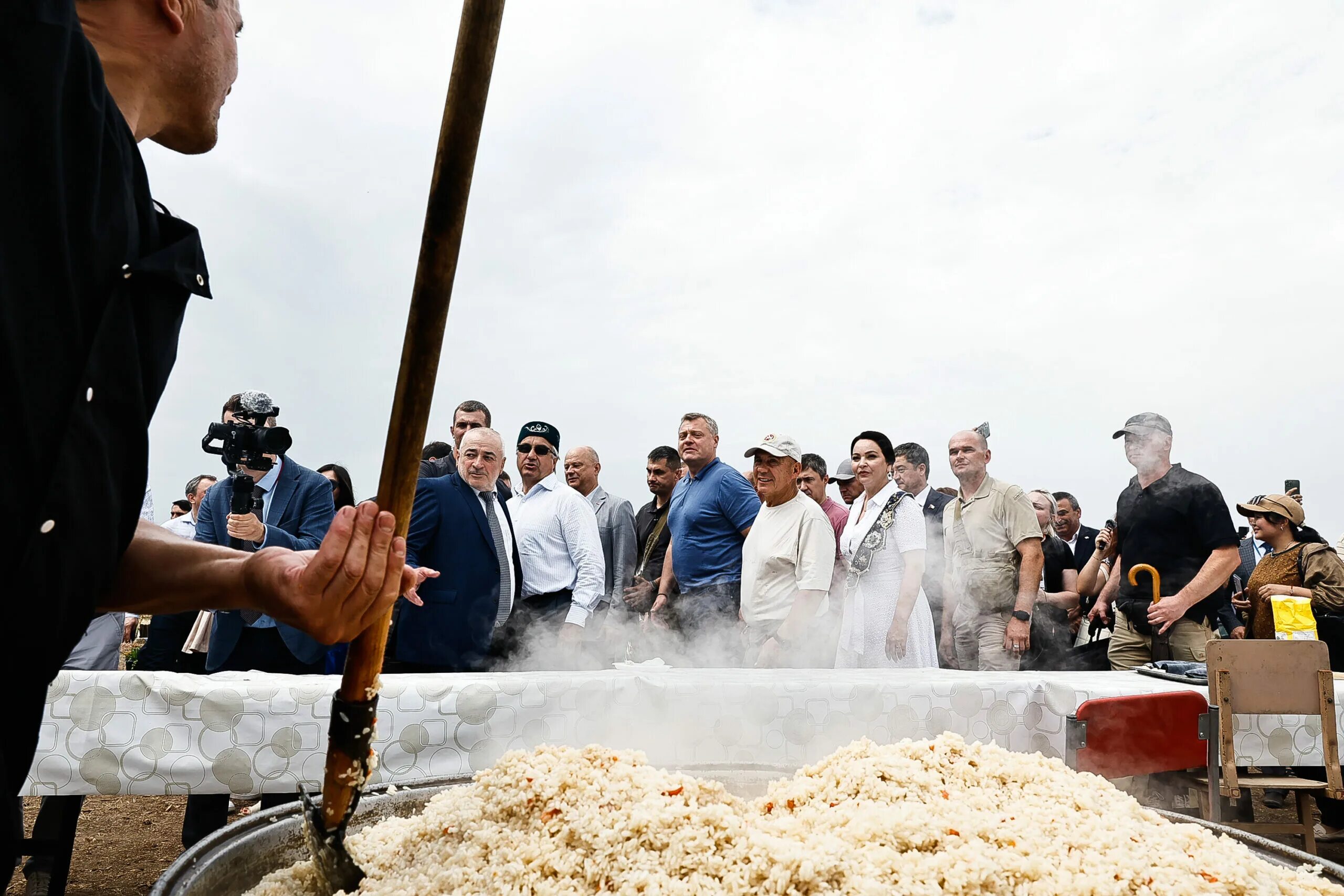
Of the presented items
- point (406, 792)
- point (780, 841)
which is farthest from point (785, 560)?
point (780, 841)

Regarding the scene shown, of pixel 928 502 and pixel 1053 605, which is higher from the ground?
pixel 928 502

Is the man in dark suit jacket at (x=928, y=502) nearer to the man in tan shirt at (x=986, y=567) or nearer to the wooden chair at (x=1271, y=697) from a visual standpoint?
the man in tan shirt at (x=986, y=567)

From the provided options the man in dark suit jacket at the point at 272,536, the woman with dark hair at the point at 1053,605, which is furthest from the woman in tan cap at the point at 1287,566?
the man in dark suit jacket at the point at 272,536

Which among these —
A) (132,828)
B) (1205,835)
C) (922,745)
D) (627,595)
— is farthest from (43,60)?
(627,595)

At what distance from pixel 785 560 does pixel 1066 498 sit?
4942 millimetres

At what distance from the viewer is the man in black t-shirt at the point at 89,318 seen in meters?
0.83

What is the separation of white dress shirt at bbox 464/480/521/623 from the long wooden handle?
12.3ft

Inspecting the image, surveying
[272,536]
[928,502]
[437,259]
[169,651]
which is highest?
[928,502]

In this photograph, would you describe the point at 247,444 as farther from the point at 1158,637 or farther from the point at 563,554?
the point at 1158,637

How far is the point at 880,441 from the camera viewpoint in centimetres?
584

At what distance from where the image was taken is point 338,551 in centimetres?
106

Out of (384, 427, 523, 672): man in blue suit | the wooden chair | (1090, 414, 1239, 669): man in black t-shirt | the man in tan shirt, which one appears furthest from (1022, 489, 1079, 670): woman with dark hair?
(384, 427, 523, 672): man in blue suit

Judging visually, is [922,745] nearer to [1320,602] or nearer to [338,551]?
[338,551]

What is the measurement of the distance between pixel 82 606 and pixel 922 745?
4.73ft
